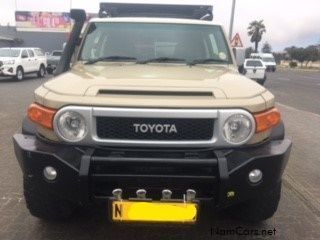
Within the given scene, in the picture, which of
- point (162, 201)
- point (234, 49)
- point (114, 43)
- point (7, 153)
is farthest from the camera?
point (7, 153)

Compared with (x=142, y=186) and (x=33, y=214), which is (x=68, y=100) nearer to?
(x=142, y=186)

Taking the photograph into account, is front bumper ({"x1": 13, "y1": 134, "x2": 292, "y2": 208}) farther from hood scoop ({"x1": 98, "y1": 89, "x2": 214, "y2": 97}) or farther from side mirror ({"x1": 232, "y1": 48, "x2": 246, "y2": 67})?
side mirror ({"x1": 232, "y1": 48, "x2": 246, "y2": 67})

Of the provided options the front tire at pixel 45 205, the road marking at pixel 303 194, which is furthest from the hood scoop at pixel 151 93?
the road marking at pixel 303 194

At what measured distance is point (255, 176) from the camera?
3686 mm

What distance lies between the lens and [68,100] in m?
3.67

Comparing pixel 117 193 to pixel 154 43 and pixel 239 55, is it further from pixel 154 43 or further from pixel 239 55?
pixel 239 55

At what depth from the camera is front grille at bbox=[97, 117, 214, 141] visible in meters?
3.63

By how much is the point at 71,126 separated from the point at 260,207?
1806 millimetres

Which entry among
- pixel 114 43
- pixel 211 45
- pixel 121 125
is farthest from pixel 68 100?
pixel 211 45

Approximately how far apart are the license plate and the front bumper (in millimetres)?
122

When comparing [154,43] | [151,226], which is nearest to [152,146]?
[151,226]

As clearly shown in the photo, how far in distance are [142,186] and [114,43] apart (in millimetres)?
2227

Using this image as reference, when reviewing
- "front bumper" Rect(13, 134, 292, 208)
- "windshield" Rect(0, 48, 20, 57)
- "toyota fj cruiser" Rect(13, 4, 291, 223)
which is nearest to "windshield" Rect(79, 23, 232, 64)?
"toyota fj cruiser" Rect(13, 4, 291, 223)

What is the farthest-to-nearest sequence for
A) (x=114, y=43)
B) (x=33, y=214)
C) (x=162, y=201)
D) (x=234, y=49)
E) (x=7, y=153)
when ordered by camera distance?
(x=7, y=153), (x=234, y=49), (x=114, y=43), (x=33, y=214), (x=162, y=201)
